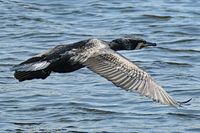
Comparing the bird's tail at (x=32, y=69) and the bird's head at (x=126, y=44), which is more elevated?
the bird's head at (x=126, y=44)

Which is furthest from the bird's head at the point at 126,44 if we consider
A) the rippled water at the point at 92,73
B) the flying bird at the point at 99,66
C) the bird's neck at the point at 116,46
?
the rippled water at the point at 92,73

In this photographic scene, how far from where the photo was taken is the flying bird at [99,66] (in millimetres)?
8188

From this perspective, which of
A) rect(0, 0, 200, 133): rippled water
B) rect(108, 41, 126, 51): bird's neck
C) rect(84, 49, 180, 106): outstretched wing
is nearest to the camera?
rect(84, 49, 180, 106): outstretched wing

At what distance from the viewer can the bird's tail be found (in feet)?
28.2

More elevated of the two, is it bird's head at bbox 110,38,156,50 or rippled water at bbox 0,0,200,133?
bird's head at bbox 110,38,156,50

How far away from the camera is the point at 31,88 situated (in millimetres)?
10773

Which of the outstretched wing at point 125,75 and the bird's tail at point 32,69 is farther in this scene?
the bird's tail at point 32,69

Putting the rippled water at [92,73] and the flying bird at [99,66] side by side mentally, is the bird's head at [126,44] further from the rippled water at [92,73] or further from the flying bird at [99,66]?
the rippled water at [92,73]

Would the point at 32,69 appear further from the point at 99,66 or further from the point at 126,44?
the point at 126,44

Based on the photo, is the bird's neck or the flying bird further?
the bird's neck

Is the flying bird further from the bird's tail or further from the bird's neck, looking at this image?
the bird's neck

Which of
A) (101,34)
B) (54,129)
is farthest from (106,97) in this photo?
(101,34)

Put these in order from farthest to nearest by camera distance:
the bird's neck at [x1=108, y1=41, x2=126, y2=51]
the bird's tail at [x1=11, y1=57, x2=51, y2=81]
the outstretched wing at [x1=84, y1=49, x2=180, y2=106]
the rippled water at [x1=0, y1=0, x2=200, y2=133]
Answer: the bird's neck at [x1=108, y1=41, x2=126, y2=51] → the rippled water at [x1=0, y1=0, x2=200, y2=133] → the bird's tail at [x1=11, y1=57, x2=51, y2=81] → the outstretched wing at [x1=84, y1=49, x2=180, y2=106]

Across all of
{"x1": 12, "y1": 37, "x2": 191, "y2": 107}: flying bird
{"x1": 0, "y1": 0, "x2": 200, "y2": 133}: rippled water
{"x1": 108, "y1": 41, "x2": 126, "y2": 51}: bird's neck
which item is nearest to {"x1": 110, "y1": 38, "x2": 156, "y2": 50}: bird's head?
{"x1": 108, "y1": 41, "x2": 126, "y2": 51}: bird's neck
